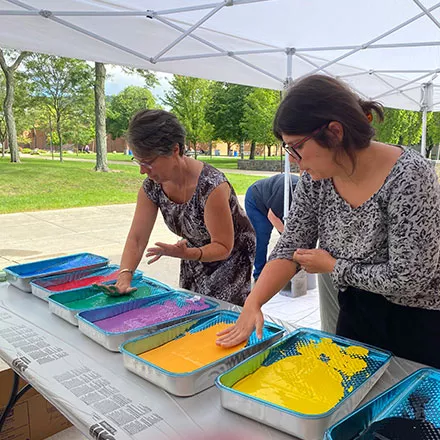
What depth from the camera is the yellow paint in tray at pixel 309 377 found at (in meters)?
0.81

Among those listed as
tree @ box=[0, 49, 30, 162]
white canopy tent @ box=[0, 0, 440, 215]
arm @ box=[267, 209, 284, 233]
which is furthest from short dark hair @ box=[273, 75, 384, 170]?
tree @ box=[0, 49, 30, 162]

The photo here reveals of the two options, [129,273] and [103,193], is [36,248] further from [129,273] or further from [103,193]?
[103,193]

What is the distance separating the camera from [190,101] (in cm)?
1633

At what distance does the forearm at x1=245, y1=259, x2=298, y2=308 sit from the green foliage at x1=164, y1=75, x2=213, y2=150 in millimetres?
15143

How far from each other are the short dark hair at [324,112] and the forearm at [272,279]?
35 centimetres

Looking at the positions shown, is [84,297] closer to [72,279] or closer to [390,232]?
[72,279]

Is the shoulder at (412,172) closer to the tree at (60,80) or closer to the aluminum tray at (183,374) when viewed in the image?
the aluminum tray at (183,374)

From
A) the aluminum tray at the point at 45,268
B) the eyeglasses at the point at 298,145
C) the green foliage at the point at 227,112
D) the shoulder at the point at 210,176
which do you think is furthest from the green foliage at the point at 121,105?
the eyeglasses at the point at 298,145

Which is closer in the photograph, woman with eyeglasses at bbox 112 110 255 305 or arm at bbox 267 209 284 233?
woman with eyeglasses at bbox 112 110 255 305

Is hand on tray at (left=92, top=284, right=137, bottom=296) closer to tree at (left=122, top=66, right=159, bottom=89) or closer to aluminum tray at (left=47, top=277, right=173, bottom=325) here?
aluminum tray at (left=47, top=277, right=173, bottom=325)

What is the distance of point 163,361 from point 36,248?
4.35 meters

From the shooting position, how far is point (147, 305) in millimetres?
1341

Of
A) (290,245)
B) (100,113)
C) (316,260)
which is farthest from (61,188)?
(316,260)

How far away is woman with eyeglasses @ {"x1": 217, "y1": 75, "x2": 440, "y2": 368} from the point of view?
0.93 m
